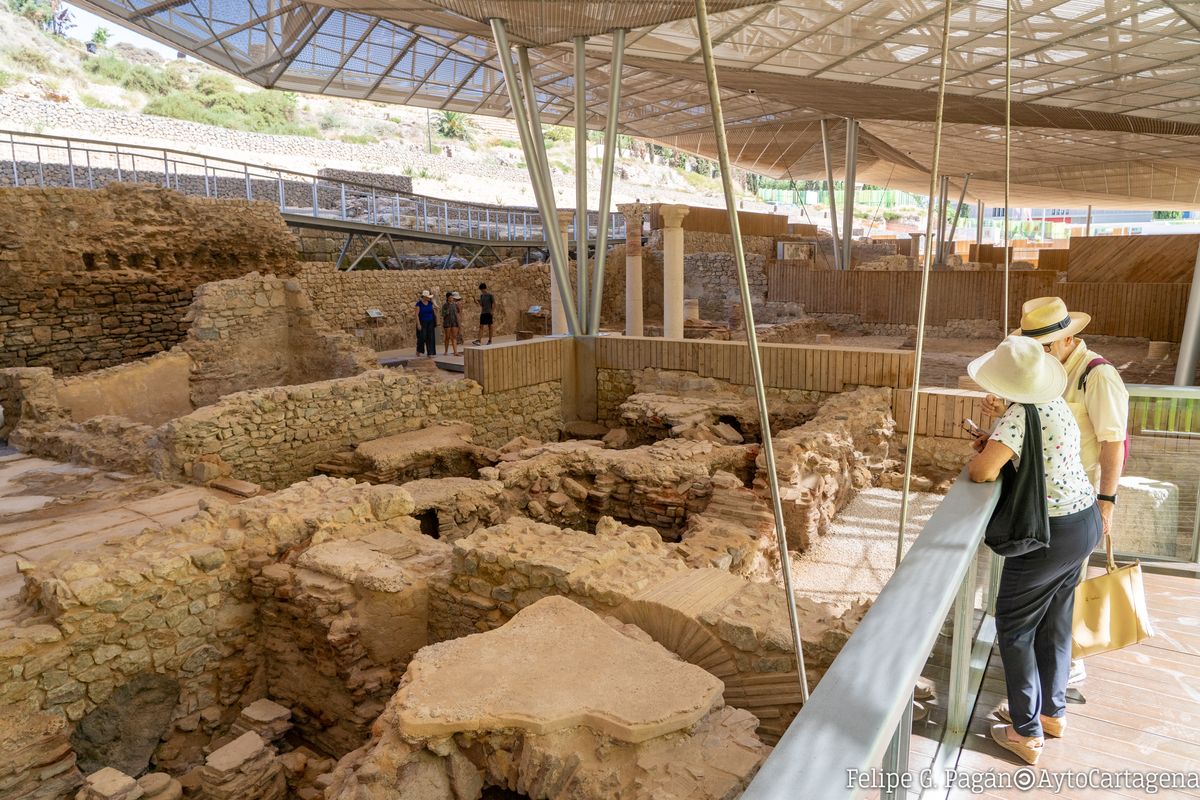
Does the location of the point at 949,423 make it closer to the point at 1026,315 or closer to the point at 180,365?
the point at 1026,315

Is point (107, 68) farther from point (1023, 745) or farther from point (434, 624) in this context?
point (1023, 745)

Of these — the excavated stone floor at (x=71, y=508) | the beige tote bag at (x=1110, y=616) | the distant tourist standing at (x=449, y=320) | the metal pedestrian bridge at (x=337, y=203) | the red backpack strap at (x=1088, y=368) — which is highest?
the metal pedestrian bridge at (x=337, y=203)

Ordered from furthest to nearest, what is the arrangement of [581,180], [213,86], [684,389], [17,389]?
[213,86] < [581,180] < [684,389] < [17,389]

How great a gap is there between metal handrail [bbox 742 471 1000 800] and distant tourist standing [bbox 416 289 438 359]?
14987 millimetres

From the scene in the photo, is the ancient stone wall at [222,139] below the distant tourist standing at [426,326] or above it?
above

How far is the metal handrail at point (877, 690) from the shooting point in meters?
1.27

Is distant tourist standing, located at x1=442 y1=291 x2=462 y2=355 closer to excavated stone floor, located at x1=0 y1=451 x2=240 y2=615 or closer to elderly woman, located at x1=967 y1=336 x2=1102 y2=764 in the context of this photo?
excavated stone floor, located at x1=0 y1=451 x2=240 y2=615

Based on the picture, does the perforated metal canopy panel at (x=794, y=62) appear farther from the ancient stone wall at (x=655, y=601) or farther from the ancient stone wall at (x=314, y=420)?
the ancient stone wall at (x=655, y=601)

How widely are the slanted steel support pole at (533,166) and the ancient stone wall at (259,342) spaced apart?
3.72m

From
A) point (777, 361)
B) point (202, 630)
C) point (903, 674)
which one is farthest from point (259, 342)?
point (903, 674)

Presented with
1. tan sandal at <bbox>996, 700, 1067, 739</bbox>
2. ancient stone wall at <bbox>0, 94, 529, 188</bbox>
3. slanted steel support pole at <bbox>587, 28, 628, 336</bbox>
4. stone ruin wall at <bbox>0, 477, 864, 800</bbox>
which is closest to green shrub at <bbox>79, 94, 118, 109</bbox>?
ancient stone wall at <bbox>0, 94, 529, 188</bbox>

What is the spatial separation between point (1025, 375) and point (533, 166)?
1220cm

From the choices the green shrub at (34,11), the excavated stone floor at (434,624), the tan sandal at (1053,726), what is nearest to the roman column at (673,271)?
the excavated stone floor at (434,624)

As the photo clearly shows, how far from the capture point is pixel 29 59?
1478 inches
